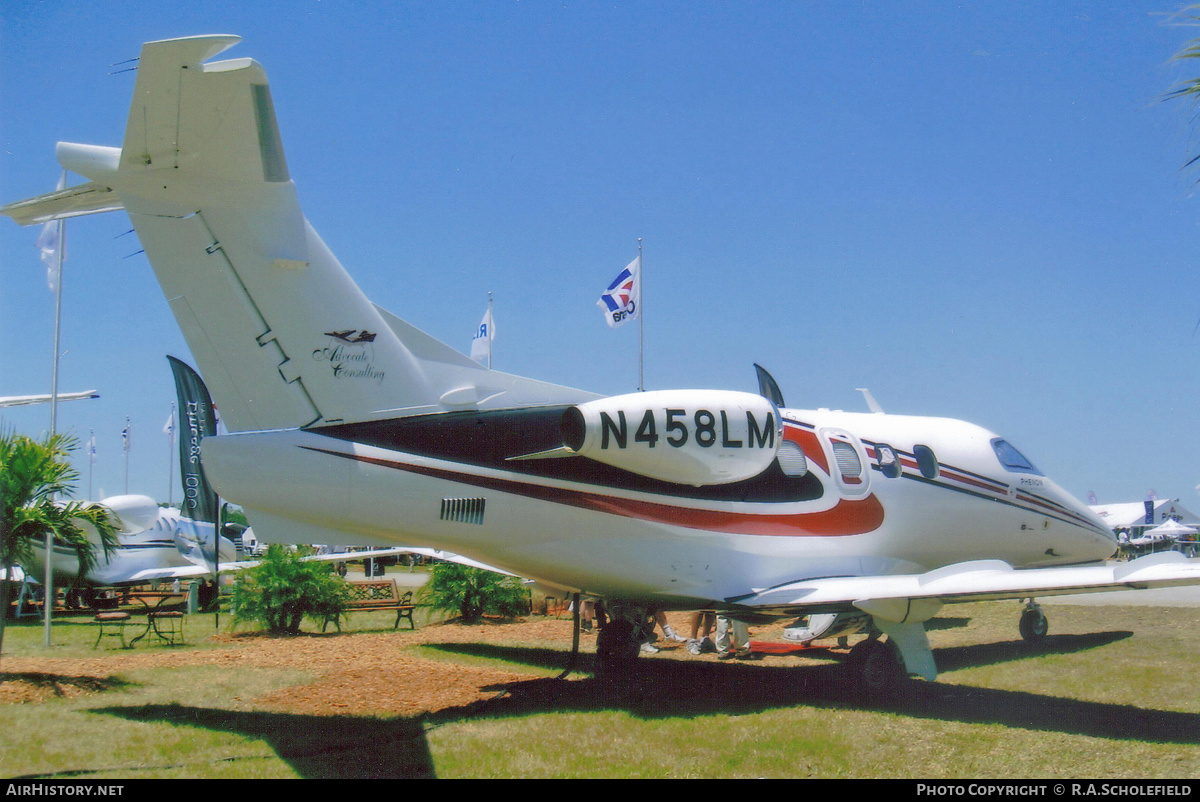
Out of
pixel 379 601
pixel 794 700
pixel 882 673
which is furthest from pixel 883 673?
pixel 379 601

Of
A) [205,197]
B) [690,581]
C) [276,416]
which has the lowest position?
[690,581]

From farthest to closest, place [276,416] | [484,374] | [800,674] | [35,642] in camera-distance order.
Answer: [35,642]
[800,674]
[484,374]
[276,416]

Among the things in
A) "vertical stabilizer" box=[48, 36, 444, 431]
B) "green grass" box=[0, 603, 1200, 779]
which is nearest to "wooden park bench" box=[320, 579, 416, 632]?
"green grass" box=[0, 603, 1200, 779]

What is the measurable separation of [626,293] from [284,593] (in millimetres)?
8544

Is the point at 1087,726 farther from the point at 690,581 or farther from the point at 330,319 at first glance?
the point at 330,319

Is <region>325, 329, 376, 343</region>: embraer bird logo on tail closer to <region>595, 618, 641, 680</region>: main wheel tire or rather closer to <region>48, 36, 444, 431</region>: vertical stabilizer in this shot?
<region>48, 36, 444, 431</region>: vertical stabilizer

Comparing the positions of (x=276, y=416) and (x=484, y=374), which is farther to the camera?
(x=484, y=374)

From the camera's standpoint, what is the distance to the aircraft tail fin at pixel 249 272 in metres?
6.33

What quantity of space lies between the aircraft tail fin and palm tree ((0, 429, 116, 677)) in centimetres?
336

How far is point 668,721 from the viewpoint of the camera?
798 centimetres

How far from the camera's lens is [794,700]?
9062 mm

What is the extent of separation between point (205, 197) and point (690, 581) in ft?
19.1

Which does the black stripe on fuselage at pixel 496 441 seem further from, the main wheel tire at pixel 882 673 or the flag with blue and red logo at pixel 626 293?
the flag with blue and red logo at pixel 626 293

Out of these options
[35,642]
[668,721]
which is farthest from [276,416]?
[35,642]
